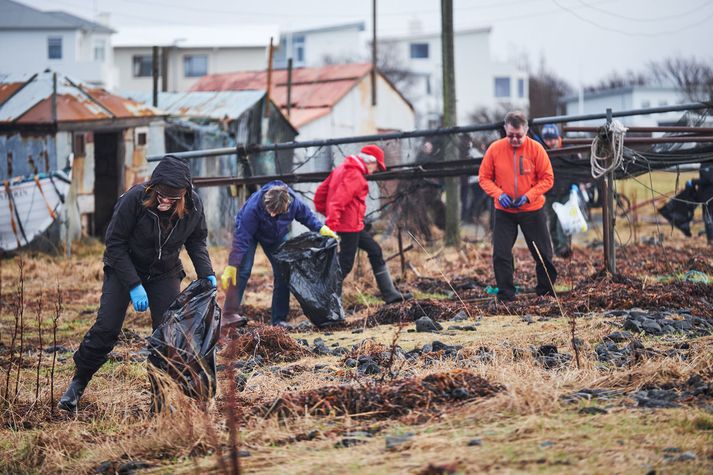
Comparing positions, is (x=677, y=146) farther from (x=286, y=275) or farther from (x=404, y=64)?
(x=404, y=64)

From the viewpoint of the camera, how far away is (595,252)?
14422mm

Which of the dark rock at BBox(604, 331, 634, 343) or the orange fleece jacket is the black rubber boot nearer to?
the dark rock at BBox(604, 331, 634, 343)

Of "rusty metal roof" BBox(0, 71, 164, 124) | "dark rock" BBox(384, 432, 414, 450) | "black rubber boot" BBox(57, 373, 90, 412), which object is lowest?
"black rubber boot" BBox(57, 373, 90, 412)

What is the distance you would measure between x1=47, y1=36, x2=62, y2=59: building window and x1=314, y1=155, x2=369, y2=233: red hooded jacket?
49.9 metres

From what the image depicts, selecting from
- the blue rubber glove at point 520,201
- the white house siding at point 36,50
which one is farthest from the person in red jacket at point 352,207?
the white house siding at point 36,50

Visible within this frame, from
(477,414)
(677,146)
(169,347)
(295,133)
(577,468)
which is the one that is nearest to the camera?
(577,468)

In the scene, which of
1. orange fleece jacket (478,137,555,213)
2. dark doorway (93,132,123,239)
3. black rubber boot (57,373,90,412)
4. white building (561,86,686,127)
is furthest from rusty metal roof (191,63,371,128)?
white building (561,86,686,127)

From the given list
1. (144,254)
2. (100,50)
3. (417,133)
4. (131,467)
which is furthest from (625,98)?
(131,467)

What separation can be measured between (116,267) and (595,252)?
9472 millimetres

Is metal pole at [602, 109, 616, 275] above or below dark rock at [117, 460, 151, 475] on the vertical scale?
above

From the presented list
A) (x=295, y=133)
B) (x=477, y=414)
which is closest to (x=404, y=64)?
(x=295, y=133)

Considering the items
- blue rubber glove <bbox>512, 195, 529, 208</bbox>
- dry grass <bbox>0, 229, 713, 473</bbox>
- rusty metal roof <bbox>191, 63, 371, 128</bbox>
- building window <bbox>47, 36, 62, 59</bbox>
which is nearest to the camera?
dry grass <bbox>0, 229, 713, 473</bbox>

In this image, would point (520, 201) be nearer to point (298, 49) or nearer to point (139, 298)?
point (139, 298)

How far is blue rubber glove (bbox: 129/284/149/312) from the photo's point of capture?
20.3 ft
